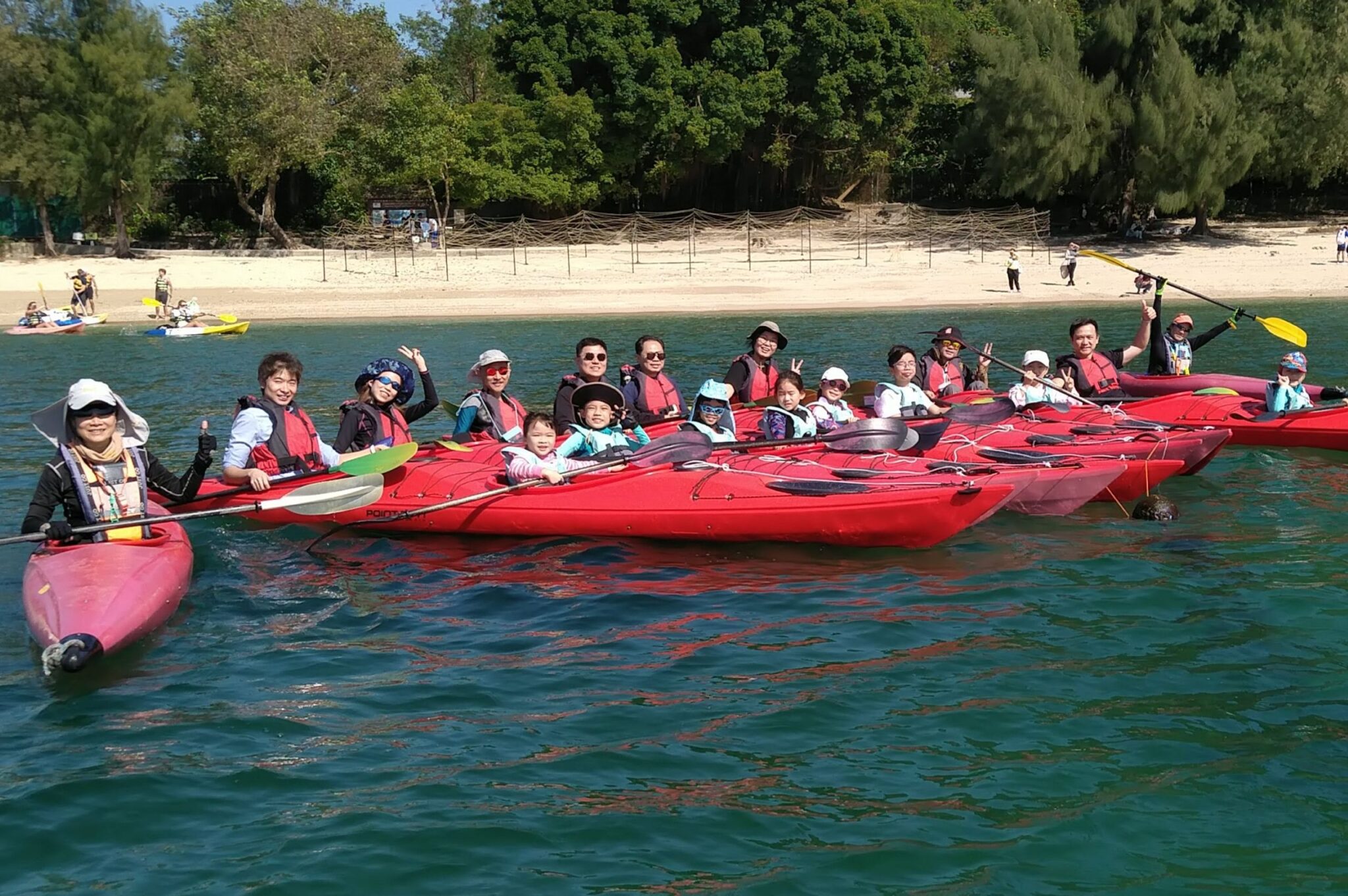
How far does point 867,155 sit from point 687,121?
5.57 meters

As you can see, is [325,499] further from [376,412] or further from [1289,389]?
[1289,389]

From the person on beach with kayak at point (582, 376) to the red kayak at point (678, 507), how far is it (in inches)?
29.8

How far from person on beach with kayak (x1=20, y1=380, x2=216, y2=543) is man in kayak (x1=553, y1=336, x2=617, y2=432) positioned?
2974 millimetres

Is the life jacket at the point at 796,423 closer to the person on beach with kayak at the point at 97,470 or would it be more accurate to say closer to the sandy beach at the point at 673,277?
the person on beach with kayak at the point at 97,470

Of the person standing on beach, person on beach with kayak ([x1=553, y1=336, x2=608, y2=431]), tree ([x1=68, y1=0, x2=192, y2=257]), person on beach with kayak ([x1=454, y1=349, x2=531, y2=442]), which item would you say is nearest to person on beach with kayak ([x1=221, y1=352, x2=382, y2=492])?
person on beach with kayak ([x1=454, y1=349, x2=531, y2=442])

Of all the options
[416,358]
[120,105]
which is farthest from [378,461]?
[120,105]

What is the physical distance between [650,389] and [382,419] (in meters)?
2.29

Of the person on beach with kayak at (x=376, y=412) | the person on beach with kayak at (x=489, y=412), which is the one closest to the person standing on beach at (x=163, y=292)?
the person on beach with kayak at (x=489, y=412)

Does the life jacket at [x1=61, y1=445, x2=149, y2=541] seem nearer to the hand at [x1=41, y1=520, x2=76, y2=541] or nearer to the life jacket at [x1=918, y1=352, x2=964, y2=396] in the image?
the hand at [x1=41, y1=520, x2=76, y2=541]

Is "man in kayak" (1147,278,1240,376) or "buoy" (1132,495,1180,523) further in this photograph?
"man in kayak" (1147,278,1240,376)

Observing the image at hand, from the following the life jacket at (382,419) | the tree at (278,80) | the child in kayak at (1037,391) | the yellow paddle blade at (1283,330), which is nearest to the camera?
the life jacket at (382,419)

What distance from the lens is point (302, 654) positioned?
7027 mm

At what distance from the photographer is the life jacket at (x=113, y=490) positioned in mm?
7395

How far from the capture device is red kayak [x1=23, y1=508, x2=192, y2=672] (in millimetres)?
6555
